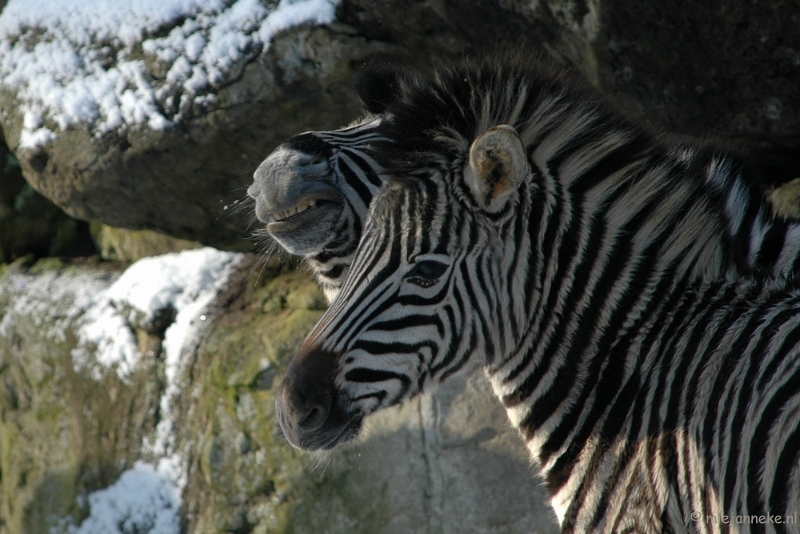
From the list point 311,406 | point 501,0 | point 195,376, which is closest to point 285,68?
point 501,0

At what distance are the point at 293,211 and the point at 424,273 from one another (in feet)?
4.72

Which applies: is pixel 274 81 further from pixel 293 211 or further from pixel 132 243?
pixel 132 243

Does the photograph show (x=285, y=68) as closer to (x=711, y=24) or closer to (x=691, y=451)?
(x=711, y=24)

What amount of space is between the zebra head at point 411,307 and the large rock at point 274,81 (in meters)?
1.87

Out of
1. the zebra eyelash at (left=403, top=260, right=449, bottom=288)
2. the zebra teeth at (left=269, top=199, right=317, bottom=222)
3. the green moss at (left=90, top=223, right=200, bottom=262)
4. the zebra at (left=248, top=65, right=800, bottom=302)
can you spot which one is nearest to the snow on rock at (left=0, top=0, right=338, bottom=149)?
the green moss at (left=90, top=223, right=200, bottom=262)

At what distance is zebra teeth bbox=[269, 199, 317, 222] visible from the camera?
3.84 meters

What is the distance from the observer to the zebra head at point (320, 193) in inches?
150

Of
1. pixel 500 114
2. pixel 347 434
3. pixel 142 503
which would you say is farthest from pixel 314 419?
pixel 142 503

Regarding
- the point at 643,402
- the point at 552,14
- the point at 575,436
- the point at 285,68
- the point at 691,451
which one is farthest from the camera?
the point at 285,68

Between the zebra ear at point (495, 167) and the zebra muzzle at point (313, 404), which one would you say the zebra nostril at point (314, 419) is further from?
the zebra ear at point (495, 167)

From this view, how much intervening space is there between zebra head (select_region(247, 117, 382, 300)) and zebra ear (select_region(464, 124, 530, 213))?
125cm

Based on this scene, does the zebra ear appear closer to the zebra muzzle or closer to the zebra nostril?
the zebra muzzle

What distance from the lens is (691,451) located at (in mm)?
2336

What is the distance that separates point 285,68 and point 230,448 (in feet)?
10.2
